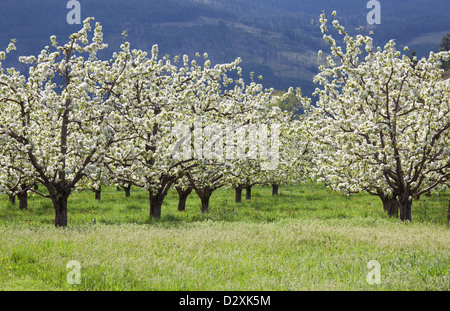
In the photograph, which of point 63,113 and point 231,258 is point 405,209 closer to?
point 231,258

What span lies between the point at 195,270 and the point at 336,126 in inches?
451

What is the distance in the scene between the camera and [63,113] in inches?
680

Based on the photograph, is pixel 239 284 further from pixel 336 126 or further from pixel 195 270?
pixel 336 126

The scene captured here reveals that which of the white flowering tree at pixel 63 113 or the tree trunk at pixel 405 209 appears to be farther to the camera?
the tree trunk at pixel 405 209

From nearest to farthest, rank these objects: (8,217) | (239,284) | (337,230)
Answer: (239,284) < (337,230) < (8,217)

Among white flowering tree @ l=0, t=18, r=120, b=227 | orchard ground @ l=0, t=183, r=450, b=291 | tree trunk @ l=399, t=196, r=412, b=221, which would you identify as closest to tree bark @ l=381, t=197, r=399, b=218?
tree trunk @ l=399, t=196, r=412, b=221

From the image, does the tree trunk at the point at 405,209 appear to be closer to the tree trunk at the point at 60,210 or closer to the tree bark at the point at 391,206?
the tree bark at the point at 391,206

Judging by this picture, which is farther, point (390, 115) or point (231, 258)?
point (390, 115)

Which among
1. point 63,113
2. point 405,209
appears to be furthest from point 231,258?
point 405,209

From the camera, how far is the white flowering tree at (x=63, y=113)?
50.3ft

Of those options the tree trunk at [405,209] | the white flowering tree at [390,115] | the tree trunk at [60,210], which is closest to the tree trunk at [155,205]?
the tree trunk at [60,210]

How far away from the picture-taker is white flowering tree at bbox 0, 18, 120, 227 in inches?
604

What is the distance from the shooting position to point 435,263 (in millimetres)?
9617
